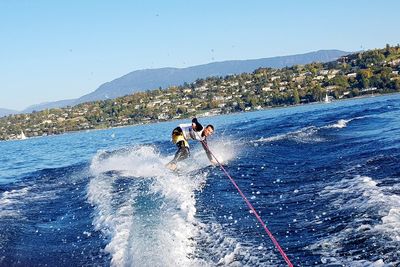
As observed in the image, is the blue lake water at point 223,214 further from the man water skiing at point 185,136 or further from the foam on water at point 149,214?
the man water skiing at point 185,136

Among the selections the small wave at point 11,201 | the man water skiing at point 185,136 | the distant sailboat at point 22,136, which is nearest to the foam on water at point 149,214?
the man water skiing at point 185,136

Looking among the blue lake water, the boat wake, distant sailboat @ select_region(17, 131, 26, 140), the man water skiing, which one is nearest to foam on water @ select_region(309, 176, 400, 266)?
the blue lake water

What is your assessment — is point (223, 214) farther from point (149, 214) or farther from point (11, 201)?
point (11, 201)

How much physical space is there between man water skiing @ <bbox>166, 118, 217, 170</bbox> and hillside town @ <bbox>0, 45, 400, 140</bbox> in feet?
187

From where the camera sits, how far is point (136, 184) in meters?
14.6

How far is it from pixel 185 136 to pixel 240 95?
3300 inches

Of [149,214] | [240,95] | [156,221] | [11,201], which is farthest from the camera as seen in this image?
[240,95]

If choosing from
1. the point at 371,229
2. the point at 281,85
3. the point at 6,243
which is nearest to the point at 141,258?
the point at 371,229

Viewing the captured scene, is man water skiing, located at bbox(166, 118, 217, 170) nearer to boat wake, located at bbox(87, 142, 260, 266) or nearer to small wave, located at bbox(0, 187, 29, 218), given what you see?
boat wake, located at bbox(87, 142, 260, 266)

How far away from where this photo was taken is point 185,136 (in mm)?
17047

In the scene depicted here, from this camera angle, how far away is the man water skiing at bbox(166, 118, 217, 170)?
54.8 ft

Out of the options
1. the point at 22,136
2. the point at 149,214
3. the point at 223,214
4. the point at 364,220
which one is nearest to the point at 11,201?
the point at 149,214

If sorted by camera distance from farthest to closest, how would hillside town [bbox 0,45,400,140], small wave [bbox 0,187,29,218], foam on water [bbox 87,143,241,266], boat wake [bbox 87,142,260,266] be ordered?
hillside town [bbox 0,45,400,140] → small wave [bbox 0,187,29,218] → foam on water [bbox 87,143,241,266] → boat wake [bbox 87,142,260,266]

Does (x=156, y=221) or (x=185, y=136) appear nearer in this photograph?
(x=156, y=221)
